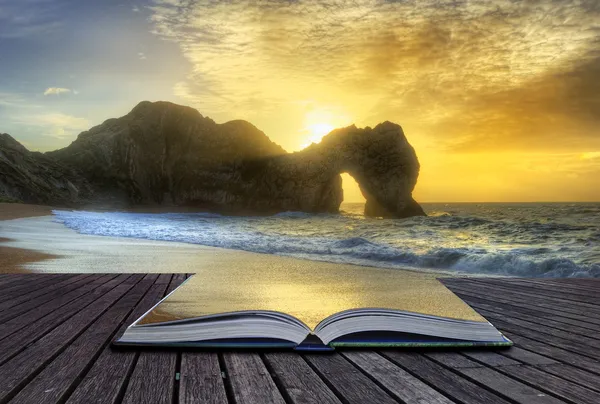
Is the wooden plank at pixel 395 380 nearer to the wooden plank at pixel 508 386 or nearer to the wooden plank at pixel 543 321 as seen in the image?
the wooden plank at pixel 508 386

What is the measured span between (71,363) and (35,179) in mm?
51043

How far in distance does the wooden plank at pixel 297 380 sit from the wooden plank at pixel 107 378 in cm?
58

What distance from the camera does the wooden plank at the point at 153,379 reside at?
162 centimetres

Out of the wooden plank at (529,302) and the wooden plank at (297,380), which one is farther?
the wooden plank at (529,302)

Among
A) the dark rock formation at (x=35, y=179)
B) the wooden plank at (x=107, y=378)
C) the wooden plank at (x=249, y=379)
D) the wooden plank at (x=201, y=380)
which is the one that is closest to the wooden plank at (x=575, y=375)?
the wooden plank at (x=249, y=379)

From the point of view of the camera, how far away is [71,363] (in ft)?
6.58

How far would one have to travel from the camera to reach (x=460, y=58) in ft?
50.3

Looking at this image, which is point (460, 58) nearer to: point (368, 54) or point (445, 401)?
point (368, 54)

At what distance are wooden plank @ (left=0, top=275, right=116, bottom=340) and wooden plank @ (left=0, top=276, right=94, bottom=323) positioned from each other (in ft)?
0.13

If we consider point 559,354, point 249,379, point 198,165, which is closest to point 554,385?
point 559,354

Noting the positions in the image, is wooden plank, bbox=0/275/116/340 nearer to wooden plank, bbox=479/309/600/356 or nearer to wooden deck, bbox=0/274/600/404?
wooden deck, bbox=0/274/600/404

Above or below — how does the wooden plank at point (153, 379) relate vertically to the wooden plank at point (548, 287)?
below

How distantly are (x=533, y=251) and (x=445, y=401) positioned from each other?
11811mm

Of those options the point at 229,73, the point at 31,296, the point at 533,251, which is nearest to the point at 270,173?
the point at 229,73
